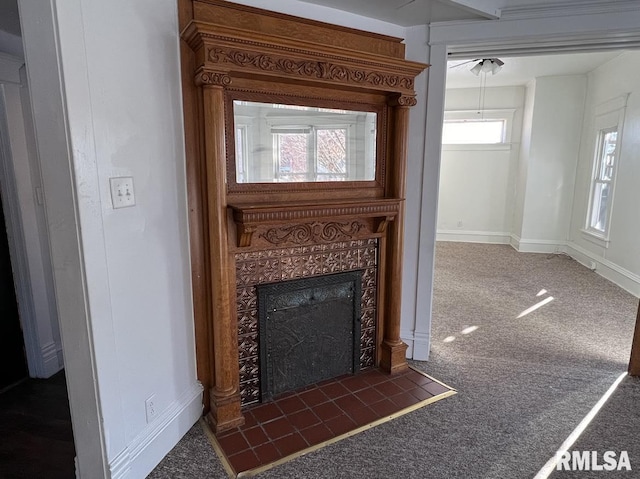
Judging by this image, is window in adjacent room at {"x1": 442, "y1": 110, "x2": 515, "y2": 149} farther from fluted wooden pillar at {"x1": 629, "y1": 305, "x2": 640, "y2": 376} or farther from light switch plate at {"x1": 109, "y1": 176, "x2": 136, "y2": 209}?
light switch plate at {"x1": 109, "y1": 176, "x2": 136, "y2": 209}

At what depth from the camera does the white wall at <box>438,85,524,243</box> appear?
20.7 feet

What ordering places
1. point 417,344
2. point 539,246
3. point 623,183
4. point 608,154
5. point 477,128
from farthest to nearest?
point 477,128
point 539,246
point 608,154
point 623,183
point 417,344

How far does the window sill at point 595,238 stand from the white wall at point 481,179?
1375mm

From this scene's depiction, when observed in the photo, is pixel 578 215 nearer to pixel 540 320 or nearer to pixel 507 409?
pixel 540 320

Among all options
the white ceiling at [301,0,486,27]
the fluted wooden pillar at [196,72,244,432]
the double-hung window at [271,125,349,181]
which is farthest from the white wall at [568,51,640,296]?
the fluted wooden pillar at [196,72,244,432]

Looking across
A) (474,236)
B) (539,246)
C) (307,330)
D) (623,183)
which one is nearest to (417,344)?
(307,330)

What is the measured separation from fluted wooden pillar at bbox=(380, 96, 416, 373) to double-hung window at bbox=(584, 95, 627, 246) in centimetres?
372

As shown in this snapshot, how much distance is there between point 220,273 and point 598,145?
5.51 m

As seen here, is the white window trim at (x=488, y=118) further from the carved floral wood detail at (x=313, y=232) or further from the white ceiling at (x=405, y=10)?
the carved floral wood detail at (x=313, y=232)

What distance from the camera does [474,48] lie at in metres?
2.39

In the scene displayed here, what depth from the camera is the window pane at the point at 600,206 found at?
4.89m

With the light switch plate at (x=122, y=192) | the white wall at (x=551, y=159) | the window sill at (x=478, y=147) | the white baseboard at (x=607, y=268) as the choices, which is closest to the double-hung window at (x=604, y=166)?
the white baseboard at (x=607, y=268)

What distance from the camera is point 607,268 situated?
4625 mm

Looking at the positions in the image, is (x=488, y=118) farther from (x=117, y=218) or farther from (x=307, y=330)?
(x=117, y=218)
